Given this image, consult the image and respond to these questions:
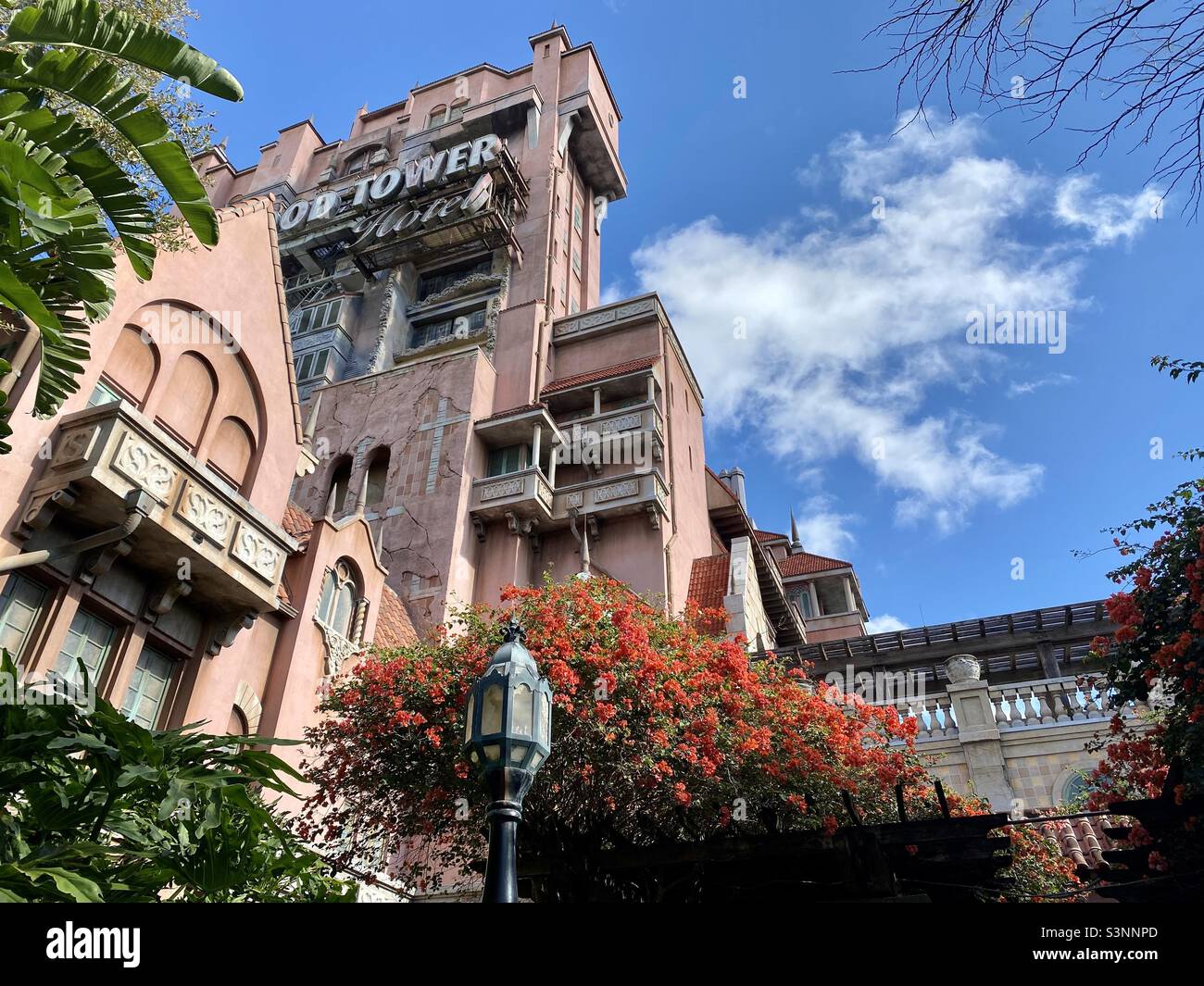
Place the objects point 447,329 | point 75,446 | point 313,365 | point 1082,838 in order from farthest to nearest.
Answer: point 447,329 < point 313,365 < point 1082,838 < point 75,446

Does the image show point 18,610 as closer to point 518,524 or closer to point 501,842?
point 501,842

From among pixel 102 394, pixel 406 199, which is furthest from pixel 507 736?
pixel 406 199

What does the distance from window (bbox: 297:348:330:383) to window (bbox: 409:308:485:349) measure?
3.64 meters

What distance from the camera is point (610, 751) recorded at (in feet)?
39.7

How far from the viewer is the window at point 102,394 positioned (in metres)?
12.8

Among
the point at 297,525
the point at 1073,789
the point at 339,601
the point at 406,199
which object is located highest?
the point at 406,199

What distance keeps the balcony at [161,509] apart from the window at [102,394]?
34.1 inches

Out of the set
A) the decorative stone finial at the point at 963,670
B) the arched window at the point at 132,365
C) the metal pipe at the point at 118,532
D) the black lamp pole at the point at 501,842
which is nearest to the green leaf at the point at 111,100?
the metal pipe at the point at 118,532

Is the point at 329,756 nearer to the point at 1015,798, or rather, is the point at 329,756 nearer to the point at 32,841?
the point at 32,841

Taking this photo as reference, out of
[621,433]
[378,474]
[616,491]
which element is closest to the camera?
[616,491]

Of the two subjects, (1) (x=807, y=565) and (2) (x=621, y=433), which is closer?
(2) (x=621, y=433)

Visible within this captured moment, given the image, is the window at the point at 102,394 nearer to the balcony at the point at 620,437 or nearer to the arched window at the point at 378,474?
the arched window at the point at 378,474

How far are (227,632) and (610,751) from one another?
23.2ft

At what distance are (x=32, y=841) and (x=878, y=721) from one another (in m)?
12.0
